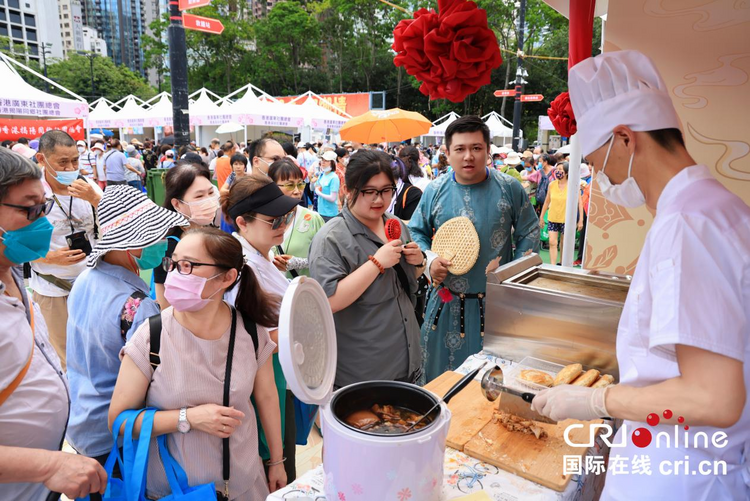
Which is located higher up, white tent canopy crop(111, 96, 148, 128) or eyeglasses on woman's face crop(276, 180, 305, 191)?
white tent canopy crop(111, 96, 148, 128)

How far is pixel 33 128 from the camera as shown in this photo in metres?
13.1

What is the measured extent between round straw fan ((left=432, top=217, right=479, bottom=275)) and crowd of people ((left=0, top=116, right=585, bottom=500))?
0.08 meters

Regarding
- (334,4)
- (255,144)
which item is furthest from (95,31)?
(255,144)

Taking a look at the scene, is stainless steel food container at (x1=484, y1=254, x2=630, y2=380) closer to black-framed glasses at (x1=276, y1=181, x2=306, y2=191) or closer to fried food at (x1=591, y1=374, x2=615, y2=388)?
fried food at (x1=591, y1=374, x2=615, y2=388)

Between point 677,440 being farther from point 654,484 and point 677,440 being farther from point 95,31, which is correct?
point 95,31

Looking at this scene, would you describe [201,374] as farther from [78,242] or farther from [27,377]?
[78,242]

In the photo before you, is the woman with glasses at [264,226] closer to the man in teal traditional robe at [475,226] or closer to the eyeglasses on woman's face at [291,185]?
the man in teal traditional robe at [475,226]

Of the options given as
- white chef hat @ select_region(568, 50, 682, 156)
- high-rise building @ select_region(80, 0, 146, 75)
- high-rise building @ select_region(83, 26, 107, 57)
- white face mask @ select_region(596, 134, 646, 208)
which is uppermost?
high-rise building @ select_region(80, 0, 146, 75)

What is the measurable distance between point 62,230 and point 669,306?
400 centimetres

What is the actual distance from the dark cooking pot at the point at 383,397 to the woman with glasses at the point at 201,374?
1.57 feet

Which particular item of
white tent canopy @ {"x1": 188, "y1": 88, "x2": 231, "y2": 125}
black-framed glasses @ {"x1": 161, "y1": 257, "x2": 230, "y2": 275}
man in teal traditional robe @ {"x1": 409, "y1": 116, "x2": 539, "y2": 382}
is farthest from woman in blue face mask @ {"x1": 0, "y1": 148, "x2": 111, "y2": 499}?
white tent canopy @ {"x1": 188, "y1": 88, "x2": 231, "y2": 125}

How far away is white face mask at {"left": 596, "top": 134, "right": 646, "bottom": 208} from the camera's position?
126 centimetres

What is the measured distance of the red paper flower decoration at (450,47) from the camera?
6.35 ft

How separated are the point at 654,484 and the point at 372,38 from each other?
43.2 metres
